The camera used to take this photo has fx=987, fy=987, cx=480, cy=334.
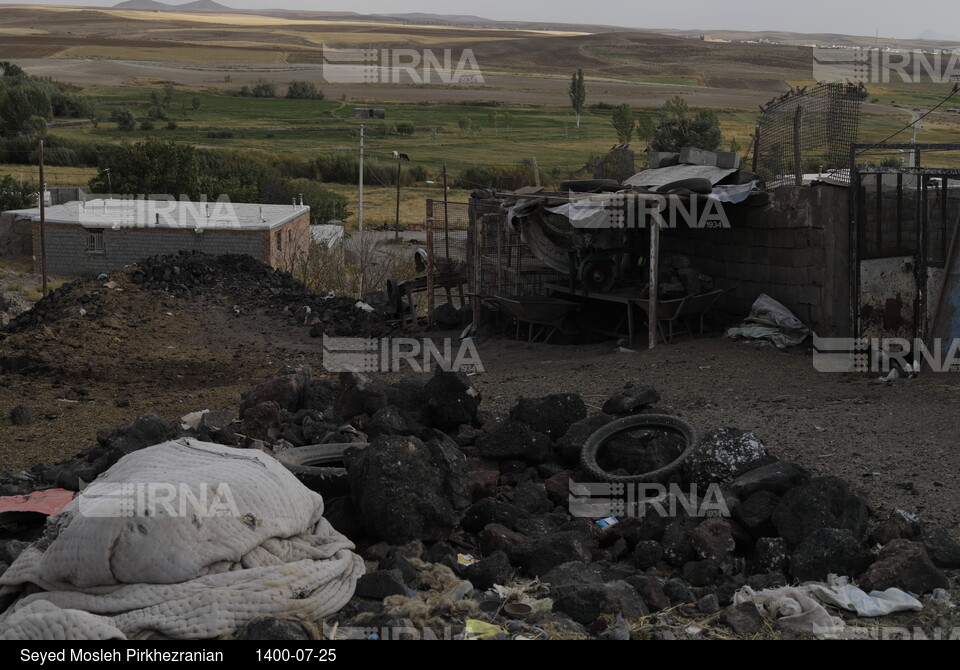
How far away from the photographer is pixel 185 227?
3216 centimetres

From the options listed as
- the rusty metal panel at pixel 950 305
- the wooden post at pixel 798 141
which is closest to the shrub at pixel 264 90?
the wooden post at pixel 798 141

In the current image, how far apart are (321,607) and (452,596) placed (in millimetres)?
751

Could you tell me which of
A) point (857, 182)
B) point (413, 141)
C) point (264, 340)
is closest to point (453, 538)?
point (857, 182)

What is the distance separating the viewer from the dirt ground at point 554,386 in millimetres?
7750

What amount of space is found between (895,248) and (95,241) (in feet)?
95.0

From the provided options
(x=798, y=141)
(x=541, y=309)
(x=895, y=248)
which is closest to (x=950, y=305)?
(x=895, y=248)

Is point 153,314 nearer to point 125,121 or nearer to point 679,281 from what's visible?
point 679,281

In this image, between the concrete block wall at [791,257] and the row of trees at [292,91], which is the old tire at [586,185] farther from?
the row of trees at [292,91]

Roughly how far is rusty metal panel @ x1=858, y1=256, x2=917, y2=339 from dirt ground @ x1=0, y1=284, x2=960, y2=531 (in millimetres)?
839

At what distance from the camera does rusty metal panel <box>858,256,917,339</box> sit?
1117 centimetres

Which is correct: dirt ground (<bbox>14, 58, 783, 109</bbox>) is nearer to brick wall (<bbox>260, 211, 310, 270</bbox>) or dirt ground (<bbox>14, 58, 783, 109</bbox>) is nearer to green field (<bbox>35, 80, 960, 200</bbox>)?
green field (<bbox>35, 80, 960, 200</bbox>)

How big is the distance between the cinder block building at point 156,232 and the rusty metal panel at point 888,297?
75.0 feet
